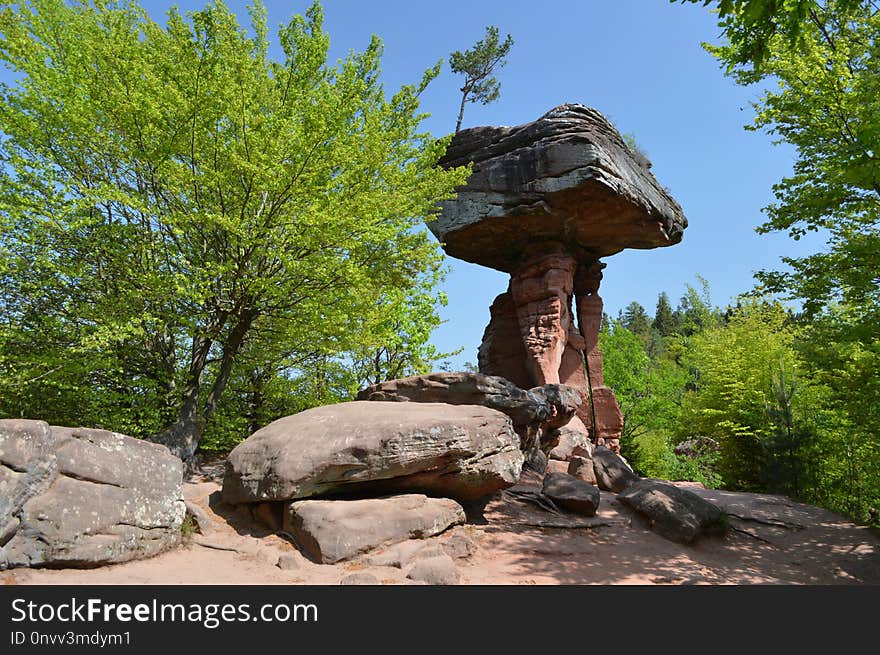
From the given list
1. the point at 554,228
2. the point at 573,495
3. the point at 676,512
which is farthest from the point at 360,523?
the point at 554,228

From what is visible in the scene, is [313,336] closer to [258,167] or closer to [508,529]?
[258,167]

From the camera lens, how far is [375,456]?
6152mm

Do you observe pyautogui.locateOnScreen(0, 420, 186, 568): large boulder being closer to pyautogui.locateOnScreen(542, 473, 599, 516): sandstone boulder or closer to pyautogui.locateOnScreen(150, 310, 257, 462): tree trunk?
pyautogui.locateOnScreen(150, 310, 257, 462): tree trunk

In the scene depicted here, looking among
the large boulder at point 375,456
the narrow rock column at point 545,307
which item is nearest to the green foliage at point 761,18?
the large boulder at point 375,456

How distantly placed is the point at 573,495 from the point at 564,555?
1913 millimetres

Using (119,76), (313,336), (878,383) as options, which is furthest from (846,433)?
(119,76)

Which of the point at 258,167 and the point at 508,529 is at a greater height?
the point at 258,167

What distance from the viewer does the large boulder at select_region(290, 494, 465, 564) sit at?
5332 millimetres

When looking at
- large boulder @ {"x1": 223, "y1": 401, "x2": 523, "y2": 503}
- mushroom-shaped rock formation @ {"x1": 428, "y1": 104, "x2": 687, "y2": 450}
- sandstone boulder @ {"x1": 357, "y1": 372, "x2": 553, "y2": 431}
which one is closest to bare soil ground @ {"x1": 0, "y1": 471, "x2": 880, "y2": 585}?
large boulder @ {"x1": 223, "y1": 401, "x2": 523, "y2": 503}

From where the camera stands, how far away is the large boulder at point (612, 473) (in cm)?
1009

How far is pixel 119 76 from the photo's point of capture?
806cm
